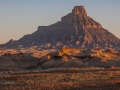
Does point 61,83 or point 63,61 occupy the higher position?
point 63,61

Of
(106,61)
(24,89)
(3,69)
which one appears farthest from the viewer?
(106,61)

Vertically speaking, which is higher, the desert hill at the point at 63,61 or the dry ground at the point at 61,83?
the desert hill at the point at 63,61

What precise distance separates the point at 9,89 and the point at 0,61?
33.0m

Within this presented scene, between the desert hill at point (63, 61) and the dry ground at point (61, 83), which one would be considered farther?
the desert hill at point (63, 61)

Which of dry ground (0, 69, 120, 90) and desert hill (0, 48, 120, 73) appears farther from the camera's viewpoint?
desert hill (0, 48, 120, 73)

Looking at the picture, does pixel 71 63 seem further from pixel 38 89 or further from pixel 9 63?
pixel 38 89

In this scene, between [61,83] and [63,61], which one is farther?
[63,61]

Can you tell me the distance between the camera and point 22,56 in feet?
197

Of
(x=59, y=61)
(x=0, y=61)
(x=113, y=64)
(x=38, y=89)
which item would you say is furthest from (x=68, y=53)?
(x=38, y=89)

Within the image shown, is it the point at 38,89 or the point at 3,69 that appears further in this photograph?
the point at 3,69

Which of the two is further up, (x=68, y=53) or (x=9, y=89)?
(x=68, y=53)

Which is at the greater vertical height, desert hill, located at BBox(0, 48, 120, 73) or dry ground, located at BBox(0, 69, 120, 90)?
desert hill, located at BBox(0, 48, 120, 73)

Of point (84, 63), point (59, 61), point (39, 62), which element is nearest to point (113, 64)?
point (84, 63)

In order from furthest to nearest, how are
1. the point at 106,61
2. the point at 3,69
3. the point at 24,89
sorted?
the point at 106,61 → the point at 3,69 → the point at 24,89
